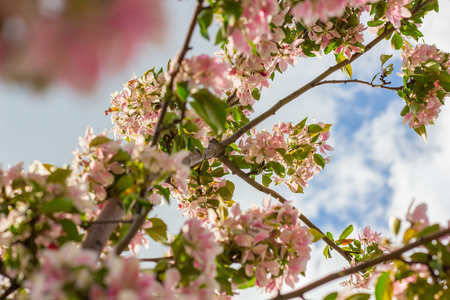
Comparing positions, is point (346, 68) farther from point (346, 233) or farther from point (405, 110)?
point (346, 233)

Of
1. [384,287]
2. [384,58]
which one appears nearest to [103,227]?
[384,287]

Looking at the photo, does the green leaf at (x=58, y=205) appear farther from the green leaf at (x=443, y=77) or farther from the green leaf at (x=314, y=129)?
the green leaf at (x=443, y=77)

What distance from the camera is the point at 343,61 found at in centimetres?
227

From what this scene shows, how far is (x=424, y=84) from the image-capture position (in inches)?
85.6

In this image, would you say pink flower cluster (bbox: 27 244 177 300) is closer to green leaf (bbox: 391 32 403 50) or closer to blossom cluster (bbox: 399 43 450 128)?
blossom cluster (bbox: 399 43 450 128)

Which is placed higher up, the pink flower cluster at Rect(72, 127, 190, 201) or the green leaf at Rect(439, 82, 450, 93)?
the green leaf at Rect(439, 82, 450, 93)

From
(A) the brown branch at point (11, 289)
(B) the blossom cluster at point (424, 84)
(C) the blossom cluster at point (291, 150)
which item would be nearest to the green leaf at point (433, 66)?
(B) the blossom cluster at point (424, 84)

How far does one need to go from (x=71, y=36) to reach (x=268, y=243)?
0.83 m

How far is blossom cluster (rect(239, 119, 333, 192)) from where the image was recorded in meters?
2.20

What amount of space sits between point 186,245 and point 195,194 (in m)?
1.38

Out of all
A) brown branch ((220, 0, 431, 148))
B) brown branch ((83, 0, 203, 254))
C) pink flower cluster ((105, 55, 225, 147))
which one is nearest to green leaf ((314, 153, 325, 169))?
brown branch ((220, 0, 431, 148))

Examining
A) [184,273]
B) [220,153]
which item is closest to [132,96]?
[220,153]

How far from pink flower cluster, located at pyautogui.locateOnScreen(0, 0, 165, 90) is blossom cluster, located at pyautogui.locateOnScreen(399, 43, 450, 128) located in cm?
198

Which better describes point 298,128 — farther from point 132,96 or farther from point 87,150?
point 87,150
